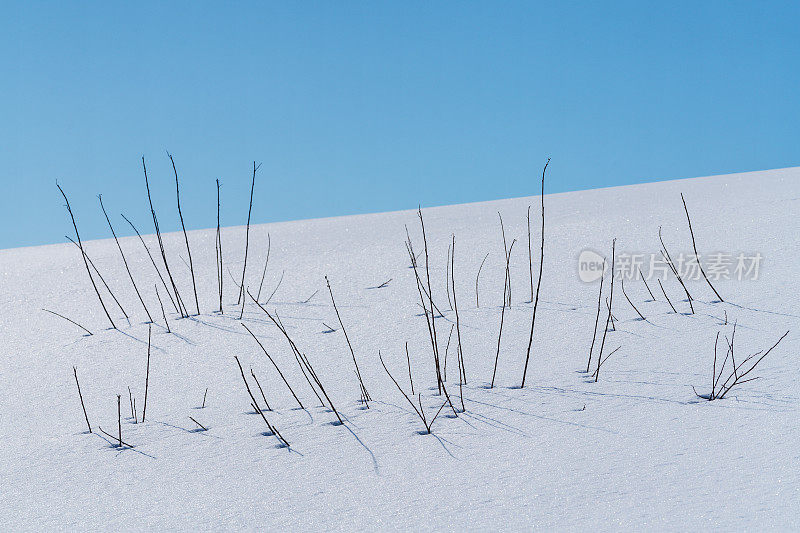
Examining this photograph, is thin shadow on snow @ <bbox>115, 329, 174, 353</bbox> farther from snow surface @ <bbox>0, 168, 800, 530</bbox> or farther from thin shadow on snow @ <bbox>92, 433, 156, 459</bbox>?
thin shadow on snow @ <bbox>92, 433, 156, 459</bbox>

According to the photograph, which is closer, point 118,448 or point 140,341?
point 118,448

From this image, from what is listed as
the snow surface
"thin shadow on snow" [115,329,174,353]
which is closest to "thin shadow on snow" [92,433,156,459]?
the snow surface

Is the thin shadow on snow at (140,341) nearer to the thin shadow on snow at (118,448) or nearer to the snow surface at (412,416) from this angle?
the snow surface at (412,416)

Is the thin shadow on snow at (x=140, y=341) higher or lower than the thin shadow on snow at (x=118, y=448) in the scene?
higher

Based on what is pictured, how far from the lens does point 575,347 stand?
148 centimetres

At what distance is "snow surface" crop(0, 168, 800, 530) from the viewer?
32.5 inches

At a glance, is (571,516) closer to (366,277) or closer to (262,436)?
(262,436)

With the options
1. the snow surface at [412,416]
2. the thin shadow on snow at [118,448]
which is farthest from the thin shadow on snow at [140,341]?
the thin shadow on snow at [118,448]

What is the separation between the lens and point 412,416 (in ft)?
3.70

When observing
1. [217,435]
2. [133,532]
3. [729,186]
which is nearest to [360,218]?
[729,186]

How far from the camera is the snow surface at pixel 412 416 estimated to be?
0.83m

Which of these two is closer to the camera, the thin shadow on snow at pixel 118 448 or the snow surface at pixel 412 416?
the snow surface at pixel 412 416

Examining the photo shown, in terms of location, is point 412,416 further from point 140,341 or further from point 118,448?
point 140,341

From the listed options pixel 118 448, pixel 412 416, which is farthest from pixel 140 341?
pixel 412 416
